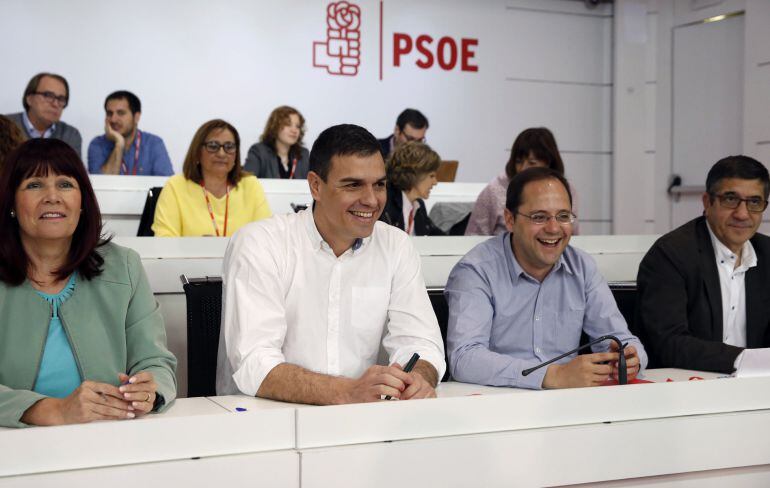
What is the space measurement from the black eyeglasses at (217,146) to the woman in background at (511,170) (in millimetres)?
1229

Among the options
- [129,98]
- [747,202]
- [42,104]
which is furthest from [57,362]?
[129,98]

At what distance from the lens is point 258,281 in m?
2.14

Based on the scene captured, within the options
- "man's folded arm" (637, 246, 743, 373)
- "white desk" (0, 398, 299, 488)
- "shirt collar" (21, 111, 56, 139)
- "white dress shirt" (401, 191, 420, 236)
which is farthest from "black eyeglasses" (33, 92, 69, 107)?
"white desk" (0, 398, 299, 488)

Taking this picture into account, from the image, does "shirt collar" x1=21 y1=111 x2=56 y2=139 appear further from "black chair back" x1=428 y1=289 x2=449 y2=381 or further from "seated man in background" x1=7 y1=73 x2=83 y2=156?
"black chair back" x1=428 y1=289 x2=449 y2=381

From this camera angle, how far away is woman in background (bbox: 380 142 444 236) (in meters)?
4.61

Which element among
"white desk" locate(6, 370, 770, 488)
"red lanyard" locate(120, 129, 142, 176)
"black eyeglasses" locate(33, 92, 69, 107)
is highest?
"black eyeglasses" locate(33, 92, 69, 107)

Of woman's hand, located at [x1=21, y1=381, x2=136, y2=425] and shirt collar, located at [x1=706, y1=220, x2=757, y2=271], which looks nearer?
woman's hand, located at [x1=21, y1=381, x2=136, y2=425]

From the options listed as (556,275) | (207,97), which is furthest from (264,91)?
(556,275)

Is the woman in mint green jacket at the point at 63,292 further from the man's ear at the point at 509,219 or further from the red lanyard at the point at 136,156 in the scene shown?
the red lanyard at the point at 136,156

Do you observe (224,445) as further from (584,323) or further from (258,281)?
(584,323)

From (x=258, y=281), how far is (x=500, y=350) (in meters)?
0.73

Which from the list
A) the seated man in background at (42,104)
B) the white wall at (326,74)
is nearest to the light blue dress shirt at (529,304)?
the seated man in background at (42,104)

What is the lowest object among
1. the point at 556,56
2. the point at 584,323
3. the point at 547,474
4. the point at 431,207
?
the point at 547,474

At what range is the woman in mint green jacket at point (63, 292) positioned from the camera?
187 centimetres
